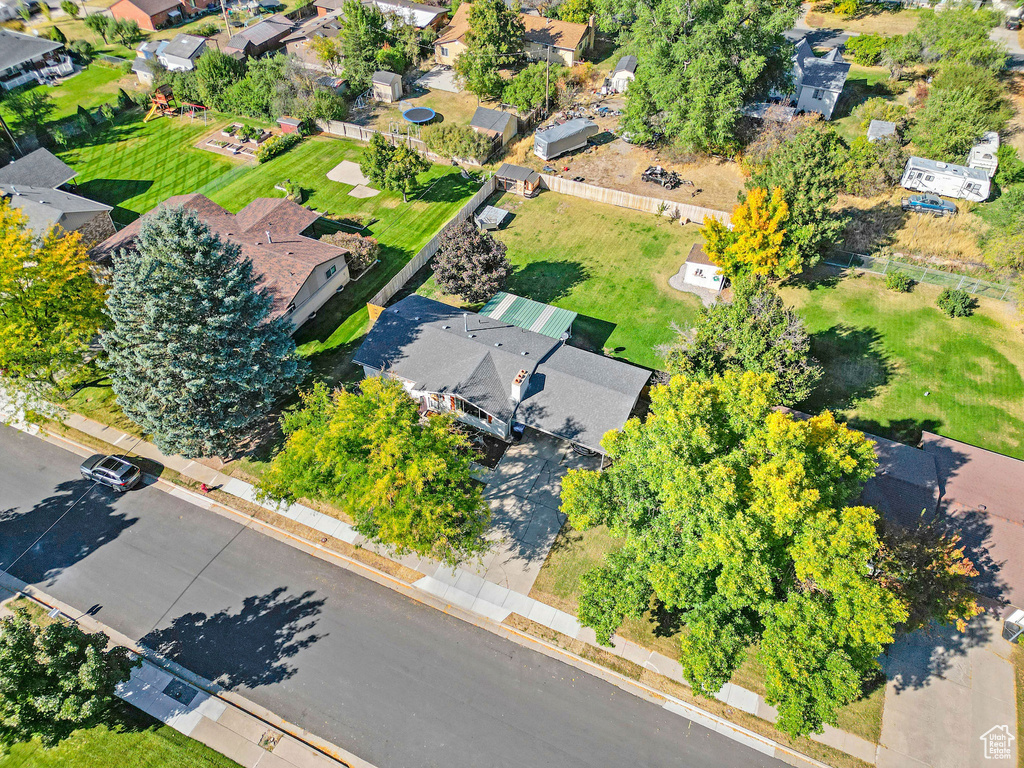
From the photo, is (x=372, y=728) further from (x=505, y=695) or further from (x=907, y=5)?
(x=907, y=5)

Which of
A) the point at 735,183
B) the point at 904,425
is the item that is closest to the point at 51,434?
the point at 904,425

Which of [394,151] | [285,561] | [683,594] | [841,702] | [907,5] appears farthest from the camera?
[907,5]

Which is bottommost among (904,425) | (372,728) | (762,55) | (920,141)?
(372,728)

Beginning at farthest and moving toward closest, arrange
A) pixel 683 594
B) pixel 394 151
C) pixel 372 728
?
pixel 394 151, pixel 372 728, pixel 683 594

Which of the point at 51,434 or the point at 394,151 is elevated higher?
the point at 394,151

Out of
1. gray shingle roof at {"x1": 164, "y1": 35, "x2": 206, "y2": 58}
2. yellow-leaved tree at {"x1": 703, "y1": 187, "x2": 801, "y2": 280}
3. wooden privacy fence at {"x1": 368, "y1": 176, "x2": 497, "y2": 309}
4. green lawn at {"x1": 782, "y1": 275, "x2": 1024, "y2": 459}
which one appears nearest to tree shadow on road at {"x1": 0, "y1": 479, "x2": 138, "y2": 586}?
wooden privacy fence at {"x1": 368, "y1": 176, "x2": 497, "y2": 309}

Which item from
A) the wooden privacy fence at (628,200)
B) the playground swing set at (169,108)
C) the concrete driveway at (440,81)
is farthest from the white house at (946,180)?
the playground swing set at (169,108)

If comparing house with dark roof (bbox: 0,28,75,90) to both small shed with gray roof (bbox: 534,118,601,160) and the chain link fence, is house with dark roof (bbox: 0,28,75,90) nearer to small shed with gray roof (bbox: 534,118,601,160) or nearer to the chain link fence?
small shed with gray roof (bbox: 534,118,601,160)
